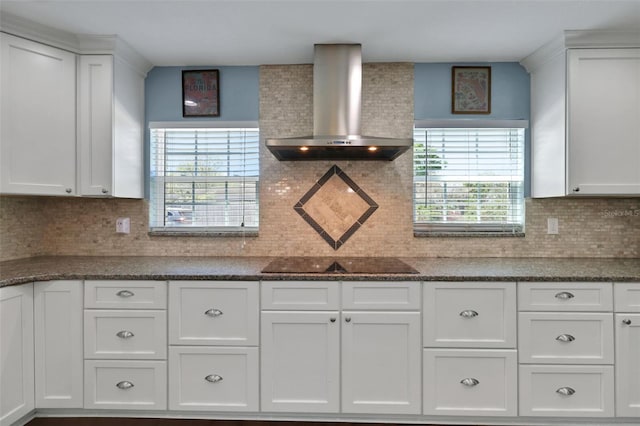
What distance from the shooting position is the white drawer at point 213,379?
217 cm

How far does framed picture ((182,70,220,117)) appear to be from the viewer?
2.85 metres

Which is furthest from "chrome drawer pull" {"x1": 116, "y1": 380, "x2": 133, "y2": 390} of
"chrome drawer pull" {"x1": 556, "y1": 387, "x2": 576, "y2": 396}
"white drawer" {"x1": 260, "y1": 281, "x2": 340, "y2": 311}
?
"chrome drawer pull" {"x1": 556, "y1": 387, "x2": 576, "y2": 396}

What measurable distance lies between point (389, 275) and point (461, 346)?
0.54m

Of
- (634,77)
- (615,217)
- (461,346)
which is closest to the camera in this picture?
(461,346)

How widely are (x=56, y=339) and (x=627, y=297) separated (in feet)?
10.0

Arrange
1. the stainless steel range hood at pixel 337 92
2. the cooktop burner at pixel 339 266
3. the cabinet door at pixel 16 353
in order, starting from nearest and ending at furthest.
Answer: the cabinet door at pixel 16 353, the cooktop burner at pixel 339 266, the stainless steel range hood at pixel 337 92

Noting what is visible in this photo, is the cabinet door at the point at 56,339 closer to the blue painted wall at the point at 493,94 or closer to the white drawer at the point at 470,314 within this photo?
the white drawer at the point at 470,314

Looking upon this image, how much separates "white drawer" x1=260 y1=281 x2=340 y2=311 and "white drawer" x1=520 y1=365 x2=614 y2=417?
1.11 m

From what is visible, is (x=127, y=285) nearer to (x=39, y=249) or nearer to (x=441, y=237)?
(x=39, y=249)

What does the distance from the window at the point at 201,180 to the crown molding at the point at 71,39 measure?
555 millimetres

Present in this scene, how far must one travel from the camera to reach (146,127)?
2881mm

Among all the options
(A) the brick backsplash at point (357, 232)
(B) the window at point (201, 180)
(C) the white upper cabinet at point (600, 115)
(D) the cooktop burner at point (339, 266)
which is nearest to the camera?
(D) the cooktop burner at point (339, 266)

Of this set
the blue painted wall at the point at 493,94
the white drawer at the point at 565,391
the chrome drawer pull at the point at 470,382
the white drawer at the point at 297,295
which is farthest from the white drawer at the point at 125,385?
the blue painted wall at the point at 493,94

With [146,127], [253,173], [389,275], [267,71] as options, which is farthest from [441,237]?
[146,127]
